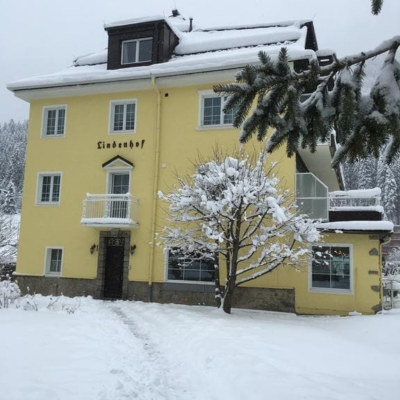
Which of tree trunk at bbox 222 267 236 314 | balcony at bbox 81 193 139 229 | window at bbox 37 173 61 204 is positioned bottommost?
tree trunk at bbox 222 267 236 314

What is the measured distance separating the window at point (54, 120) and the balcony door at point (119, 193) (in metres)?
3.49

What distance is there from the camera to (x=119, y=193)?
18.2m

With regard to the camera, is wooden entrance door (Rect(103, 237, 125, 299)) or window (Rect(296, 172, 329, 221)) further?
wooden entrance door (Rect(103, 237, 125, 299))

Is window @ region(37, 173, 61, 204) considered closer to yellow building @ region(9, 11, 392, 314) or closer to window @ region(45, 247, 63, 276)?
yellow building @ region(9, 11, 392, 314)

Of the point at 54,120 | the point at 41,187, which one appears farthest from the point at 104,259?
the point at 54,120

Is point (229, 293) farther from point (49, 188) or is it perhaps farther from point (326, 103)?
point (49, 188)

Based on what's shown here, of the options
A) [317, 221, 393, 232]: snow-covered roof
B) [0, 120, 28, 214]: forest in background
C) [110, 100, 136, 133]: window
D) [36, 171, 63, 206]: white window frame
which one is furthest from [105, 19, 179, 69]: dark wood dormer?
[0, 120, 28, 214]: forest in background

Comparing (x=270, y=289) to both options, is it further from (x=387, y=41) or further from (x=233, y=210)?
(x=387, y=41)

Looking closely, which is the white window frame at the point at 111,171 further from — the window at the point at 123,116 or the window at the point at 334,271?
the window at the point at 334,271

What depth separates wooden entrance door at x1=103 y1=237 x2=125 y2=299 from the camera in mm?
17562

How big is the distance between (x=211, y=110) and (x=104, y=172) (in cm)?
510

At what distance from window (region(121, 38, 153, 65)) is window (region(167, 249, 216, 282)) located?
28.0 feet

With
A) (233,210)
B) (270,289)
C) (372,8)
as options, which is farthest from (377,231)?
(372,8)

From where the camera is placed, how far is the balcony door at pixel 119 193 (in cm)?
1728
